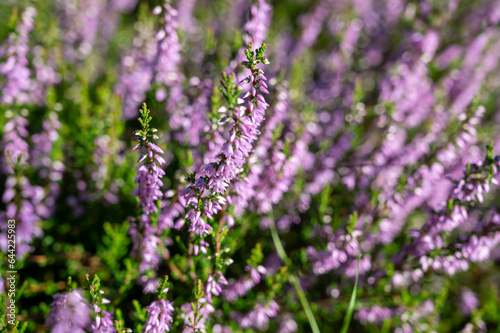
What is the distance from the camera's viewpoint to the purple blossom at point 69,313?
3623 millimetres

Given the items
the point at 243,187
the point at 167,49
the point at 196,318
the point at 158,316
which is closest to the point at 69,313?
the point at 158,316

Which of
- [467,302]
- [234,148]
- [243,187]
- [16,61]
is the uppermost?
[234,148]

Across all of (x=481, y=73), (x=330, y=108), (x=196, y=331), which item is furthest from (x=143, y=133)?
(x=481, y=73)

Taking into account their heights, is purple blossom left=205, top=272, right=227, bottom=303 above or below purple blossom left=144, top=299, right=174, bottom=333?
above

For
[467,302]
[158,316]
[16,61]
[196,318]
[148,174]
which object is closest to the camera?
[148,174]

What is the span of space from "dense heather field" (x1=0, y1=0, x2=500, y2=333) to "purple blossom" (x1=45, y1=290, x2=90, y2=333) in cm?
2

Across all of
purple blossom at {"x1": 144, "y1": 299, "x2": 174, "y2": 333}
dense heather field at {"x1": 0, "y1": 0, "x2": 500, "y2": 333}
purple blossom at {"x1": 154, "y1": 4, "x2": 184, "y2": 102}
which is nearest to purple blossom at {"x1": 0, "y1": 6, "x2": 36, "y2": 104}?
dense heather field at {"x1": 0, "y1": 0, "x2": 500, "y2": 333}

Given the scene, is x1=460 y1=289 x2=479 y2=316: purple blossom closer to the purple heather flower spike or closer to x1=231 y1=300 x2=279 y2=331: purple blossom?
x1=231 y1=300 x2=279 y2=331: purple blossom

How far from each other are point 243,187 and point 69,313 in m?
2.11

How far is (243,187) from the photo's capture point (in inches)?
150

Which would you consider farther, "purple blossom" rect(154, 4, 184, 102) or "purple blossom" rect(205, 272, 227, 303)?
"purple blossom" rect(154, 4, 184, 102)

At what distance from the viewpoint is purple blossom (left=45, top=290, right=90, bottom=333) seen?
11.9ft

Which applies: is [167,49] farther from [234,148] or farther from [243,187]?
[234,148]

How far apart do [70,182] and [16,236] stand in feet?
5.78
